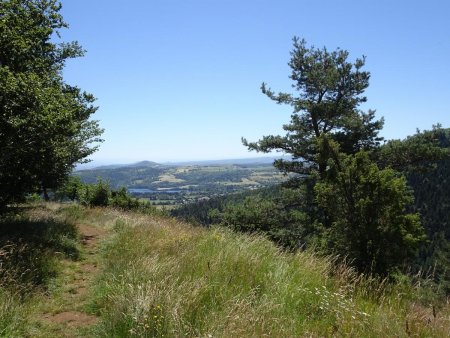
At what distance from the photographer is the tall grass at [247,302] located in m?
3.73

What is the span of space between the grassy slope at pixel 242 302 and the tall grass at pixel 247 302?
12 mm

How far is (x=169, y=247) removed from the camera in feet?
23.2

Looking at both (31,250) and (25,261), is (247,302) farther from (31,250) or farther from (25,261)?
(31,250)

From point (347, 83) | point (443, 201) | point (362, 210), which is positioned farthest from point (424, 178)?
point (362, 210)

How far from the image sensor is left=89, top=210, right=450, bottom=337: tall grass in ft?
12.2

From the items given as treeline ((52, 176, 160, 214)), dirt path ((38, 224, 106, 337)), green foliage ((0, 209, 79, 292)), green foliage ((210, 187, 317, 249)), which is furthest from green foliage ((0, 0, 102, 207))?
treeline ((52, 176, 160, 214))

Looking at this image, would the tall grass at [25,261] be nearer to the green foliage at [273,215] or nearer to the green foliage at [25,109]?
the green foliage at [25,109]

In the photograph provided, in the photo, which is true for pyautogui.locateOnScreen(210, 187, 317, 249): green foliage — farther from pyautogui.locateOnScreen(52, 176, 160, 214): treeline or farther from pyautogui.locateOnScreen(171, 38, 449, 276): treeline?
pyautogui.locateOnScreen(52, 176, 160, 214): treeline

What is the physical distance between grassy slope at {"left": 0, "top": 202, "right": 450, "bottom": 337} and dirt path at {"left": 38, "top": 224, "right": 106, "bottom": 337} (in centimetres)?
19

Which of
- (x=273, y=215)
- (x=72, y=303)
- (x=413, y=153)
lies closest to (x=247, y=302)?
(x=72, y=303)

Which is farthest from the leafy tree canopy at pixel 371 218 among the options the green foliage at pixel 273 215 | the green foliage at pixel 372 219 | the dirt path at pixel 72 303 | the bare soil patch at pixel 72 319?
the bare soil patch at pixel 72 319

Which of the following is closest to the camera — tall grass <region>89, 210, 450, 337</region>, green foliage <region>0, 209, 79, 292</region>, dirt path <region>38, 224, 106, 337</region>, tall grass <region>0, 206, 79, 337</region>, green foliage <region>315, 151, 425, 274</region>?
tall grass <region>89, 210, 450, 337</region>

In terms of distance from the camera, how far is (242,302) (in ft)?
13.0

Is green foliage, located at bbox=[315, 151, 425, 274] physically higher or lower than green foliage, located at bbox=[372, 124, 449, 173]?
lower
